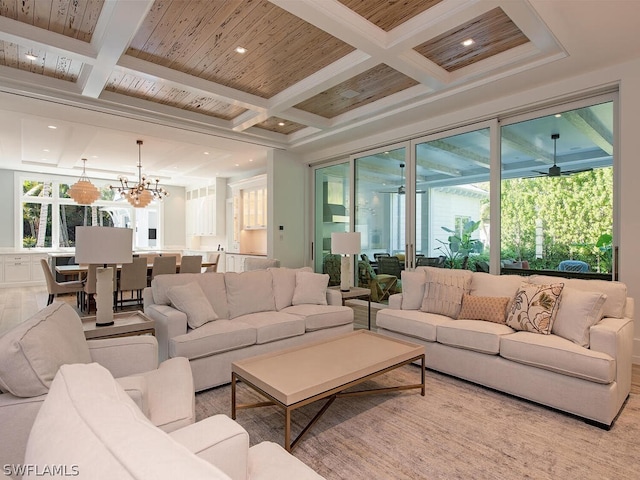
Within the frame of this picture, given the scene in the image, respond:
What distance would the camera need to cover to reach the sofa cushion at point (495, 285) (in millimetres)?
3438

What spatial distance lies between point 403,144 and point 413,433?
14.1 ft

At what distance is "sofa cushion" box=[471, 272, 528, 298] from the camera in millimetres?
3438

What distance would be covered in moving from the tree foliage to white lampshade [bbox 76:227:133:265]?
419 cm

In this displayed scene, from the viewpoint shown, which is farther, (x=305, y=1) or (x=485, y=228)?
(x=485, y=228)

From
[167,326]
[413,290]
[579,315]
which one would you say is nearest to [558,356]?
[579,315]

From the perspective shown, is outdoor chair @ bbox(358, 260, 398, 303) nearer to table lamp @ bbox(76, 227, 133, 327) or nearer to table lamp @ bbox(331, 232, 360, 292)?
table lamp @ bbox(331, 232, 360, 292)

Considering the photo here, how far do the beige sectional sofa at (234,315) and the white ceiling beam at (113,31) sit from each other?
2.12m

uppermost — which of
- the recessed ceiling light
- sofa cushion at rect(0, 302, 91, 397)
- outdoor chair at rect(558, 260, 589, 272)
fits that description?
the recessed ceiling light

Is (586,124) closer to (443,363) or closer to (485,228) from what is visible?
(485,228)

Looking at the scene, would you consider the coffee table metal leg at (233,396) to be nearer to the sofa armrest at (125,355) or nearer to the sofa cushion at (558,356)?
the sofa armrest at (125,355)

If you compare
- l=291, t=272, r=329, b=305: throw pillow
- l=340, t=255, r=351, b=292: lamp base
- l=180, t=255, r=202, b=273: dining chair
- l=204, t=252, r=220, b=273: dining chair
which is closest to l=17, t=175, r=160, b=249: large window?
l=204, t=252, r=220, b=273: dining chair

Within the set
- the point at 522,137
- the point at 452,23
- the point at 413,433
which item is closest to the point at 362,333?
the point at 413,433

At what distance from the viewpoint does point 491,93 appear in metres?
4.21

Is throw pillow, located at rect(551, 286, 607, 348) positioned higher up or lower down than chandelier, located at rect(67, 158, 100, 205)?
lower down
